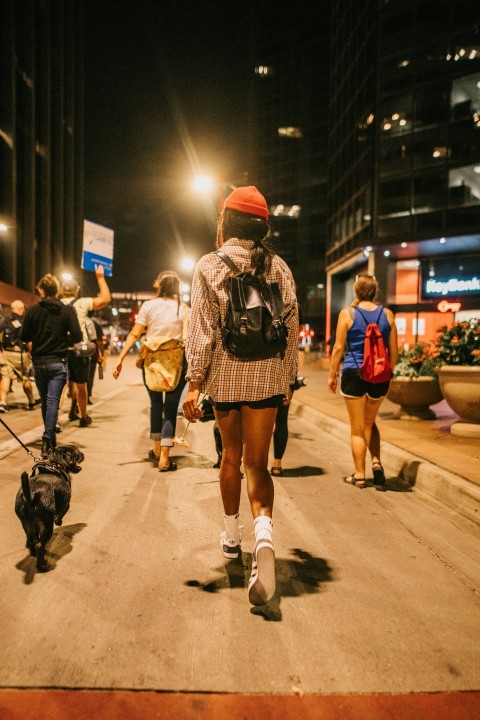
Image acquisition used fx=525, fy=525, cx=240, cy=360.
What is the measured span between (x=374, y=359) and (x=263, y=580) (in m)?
2.92

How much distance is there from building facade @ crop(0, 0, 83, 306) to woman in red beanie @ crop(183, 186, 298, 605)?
28.9m

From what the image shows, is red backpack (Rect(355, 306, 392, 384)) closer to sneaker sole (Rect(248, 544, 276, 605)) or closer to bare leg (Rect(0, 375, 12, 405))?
sneaker sole (Rect(248, 544, 276, 605))

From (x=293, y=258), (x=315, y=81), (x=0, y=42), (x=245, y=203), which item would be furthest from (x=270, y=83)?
(x=245, y=203)

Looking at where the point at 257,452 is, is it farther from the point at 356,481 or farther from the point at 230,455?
the point at 356,481

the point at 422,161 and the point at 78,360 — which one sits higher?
the point at 422,161

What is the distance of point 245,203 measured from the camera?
2889 mm

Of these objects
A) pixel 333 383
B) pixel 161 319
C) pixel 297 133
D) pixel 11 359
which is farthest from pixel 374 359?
pixel 297 133

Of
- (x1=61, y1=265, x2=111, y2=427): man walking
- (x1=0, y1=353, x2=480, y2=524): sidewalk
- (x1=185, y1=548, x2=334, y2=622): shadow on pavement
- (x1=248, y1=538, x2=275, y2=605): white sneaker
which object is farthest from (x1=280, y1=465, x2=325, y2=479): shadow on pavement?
(x1=61, y1=265, x2=111, y2=427): man walking

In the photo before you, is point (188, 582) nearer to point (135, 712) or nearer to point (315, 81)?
point (135, 712)

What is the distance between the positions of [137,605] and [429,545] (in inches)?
80.8

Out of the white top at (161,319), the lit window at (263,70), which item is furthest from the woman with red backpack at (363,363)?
the lit window at (263,70)

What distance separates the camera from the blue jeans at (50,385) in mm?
5840

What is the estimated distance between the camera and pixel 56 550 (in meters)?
3.24

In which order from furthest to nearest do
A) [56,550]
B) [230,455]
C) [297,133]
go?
1. [297,133]
2. [56,550]
3. [230,455]
